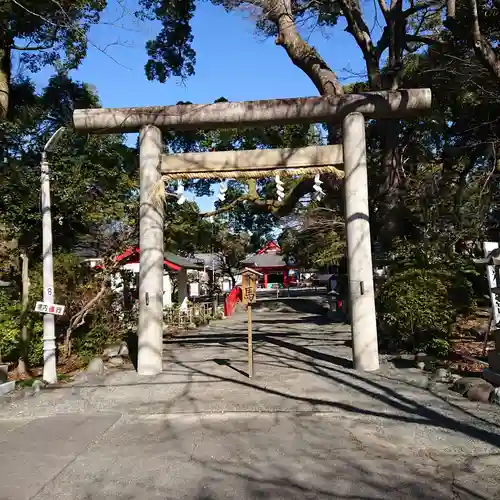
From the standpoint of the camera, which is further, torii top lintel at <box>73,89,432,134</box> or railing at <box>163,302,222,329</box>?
railing at <box>163,302,222,329</box>

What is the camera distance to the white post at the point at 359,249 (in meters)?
8.93

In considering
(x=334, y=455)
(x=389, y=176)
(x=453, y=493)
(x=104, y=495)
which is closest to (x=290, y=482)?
(x=334, y=455)

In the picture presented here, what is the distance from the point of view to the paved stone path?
→ 166 inches

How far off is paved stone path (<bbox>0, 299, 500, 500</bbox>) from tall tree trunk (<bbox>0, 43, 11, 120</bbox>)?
10.2 metres

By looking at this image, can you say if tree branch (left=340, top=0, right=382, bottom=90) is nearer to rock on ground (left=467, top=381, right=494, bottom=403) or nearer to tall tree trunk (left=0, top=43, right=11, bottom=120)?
rock on ground (left=467, top=381, right=494, bottom=403)

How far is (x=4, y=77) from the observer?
15.8m

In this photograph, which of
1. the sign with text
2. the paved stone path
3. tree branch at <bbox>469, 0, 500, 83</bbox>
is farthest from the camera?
the sign with text

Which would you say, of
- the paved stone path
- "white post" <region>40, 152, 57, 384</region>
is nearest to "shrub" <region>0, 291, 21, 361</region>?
"white post" <region>40, 152, 57, 384</region>

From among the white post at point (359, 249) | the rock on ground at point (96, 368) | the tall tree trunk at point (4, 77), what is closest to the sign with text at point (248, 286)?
the white post at point (359, 249)

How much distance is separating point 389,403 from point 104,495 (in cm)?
409

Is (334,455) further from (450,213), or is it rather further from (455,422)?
(450,213)

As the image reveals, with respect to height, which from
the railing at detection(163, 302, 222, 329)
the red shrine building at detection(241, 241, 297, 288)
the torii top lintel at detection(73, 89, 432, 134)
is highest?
the torii top lintel at detection(73, 89, 432, 134)

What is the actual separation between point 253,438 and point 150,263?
15.2ft

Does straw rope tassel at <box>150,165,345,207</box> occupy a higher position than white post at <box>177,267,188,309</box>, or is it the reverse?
straw rope tassel at <box>150,165,345,207</box>
